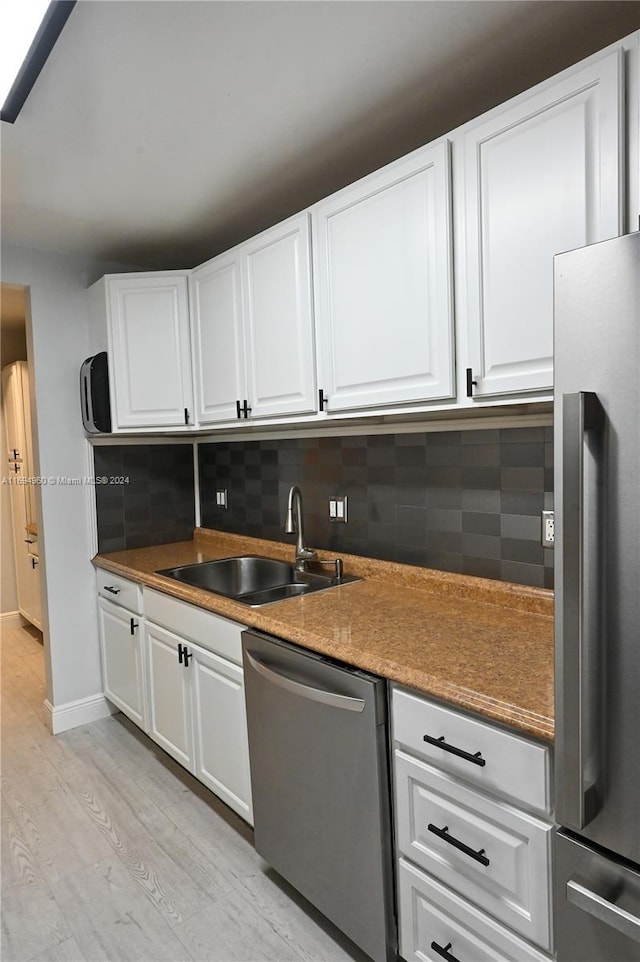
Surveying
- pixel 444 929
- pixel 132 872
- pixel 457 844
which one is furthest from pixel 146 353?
pixel 444 929

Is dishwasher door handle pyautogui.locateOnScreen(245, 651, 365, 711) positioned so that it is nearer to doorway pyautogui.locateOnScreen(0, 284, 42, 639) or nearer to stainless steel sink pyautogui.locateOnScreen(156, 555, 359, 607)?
stainless steel sink pyautogui.locateOnScreen(156, 555, 359, 607)

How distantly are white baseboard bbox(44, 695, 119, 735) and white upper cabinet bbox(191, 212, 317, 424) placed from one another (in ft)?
5.43

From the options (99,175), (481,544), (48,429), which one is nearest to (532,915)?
(481,544)

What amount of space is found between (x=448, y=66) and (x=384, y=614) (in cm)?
154

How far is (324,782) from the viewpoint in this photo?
159 centimetres

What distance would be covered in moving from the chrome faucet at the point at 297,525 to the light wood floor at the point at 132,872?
1.03 meters

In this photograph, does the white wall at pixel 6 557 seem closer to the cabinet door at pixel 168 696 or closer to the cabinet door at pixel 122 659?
the cabinet door at pixel 122 659

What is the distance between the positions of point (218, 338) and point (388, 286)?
1.04 m

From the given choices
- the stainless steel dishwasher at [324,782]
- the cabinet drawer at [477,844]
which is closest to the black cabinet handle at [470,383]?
the stainless steel dishwasher at [324,782]

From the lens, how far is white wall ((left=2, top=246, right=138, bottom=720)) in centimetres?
288

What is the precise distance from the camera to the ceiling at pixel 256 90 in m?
1.34

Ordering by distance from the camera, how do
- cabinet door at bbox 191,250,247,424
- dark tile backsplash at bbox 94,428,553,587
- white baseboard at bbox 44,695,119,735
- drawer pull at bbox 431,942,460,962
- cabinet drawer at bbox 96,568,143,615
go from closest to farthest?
drawer pull at bbox 431,942,460,962
dark tile backsplash at bbox 94,428,553,587
cabinet door at bbox 191,250,247,424
cabinet drawer at bbox 96,568,143,615
white baseboard at bbox 44,695,119,735

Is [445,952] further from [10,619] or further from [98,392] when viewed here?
[10,619]

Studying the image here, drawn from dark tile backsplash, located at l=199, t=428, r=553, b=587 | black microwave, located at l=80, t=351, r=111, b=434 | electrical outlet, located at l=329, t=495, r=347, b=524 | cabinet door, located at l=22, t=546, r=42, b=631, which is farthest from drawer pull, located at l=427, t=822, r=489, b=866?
cabinet door, located at l=22, t=546, r=42, b=631
